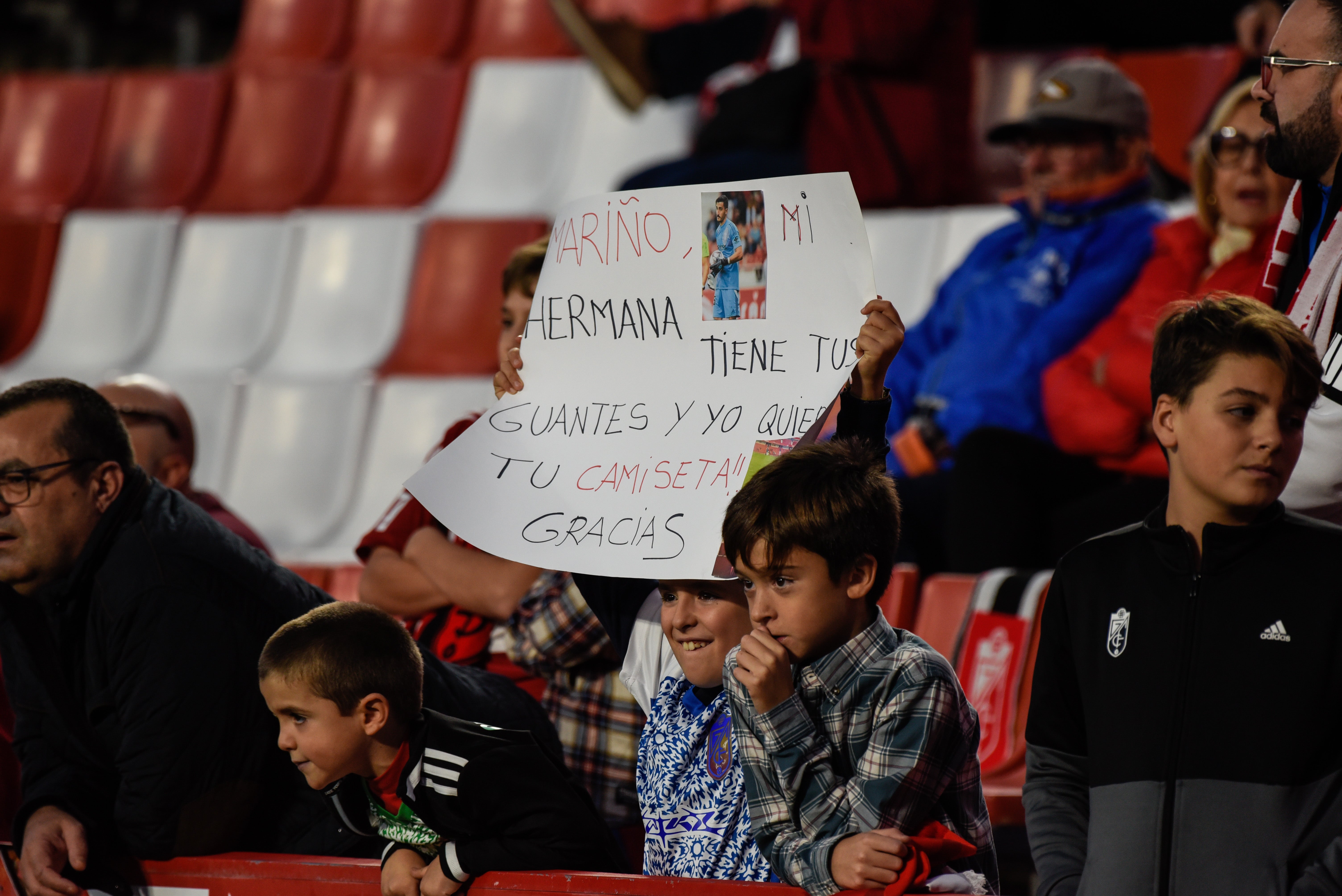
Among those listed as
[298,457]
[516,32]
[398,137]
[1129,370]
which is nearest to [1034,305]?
[1129,370]

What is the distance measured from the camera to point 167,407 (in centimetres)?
347

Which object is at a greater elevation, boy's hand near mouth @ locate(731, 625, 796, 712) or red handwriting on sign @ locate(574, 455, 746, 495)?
red handwriting on sign @ locate(574, 455, 746, 495)

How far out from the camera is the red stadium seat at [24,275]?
Result: 6.46m

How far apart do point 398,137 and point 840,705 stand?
5051 millimetres

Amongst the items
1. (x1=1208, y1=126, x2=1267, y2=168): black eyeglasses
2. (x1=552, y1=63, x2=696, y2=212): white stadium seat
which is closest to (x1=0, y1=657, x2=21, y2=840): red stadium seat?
(x1=1208, y1=126, x2=1267, y2=168): black eyeglasses

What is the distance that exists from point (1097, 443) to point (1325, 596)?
1.93m

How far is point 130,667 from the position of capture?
7.68 feet

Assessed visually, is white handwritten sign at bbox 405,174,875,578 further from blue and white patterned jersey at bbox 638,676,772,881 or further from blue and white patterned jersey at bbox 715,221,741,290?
blue and white patterned jersey at bbox 638,676,772,881

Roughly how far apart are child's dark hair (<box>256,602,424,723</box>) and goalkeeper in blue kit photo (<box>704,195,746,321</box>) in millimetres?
630

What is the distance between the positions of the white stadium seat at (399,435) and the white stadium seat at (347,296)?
0.37 metres

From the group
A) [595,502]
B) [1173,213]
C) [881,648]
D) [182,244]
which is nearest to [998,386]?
[1173,213]

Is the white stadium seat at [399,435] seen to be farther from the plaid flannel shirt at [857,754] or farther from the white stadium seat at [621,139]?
the plaid flannel shirt at [857,754]

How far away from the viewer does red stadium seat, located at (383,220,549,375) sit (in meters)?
5.85

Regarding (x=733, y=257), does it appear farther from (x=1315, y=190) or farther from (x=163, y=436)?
(x=163, y=436)
